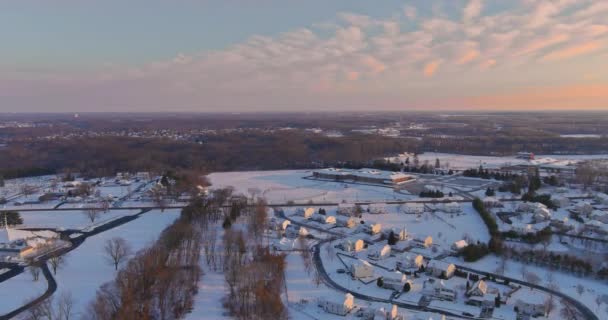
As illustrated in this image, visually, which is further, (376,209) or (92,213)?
(376,209)

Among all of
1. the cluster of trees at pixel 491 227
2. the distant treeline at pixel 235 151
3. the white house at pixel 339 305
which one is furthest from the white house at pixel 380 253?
the distant treeline at pixel 235 151

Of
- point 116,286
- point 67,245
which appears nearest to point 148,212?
point 67,245

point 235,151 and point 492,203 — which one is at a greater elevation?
point 235,151

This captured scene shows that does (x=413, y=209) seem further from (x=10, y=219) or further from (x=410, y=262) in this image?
(x=10, y=219)

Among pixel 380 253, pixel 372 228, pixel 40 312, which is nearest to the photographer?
pixel 40 312

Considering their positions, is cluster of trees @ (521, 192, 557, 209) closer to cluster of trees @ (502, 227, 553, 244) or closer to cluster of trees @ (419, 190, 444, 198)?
cluster of trees @ (419, 190, 444, 198)

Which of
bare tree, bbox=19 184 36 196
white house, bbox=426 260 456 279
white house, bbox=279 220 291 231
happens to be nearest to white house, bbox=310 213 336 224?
white house, bbox=279 220 291 231

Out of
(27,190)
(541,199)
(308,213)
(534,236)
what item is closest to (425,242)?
(534,236)
